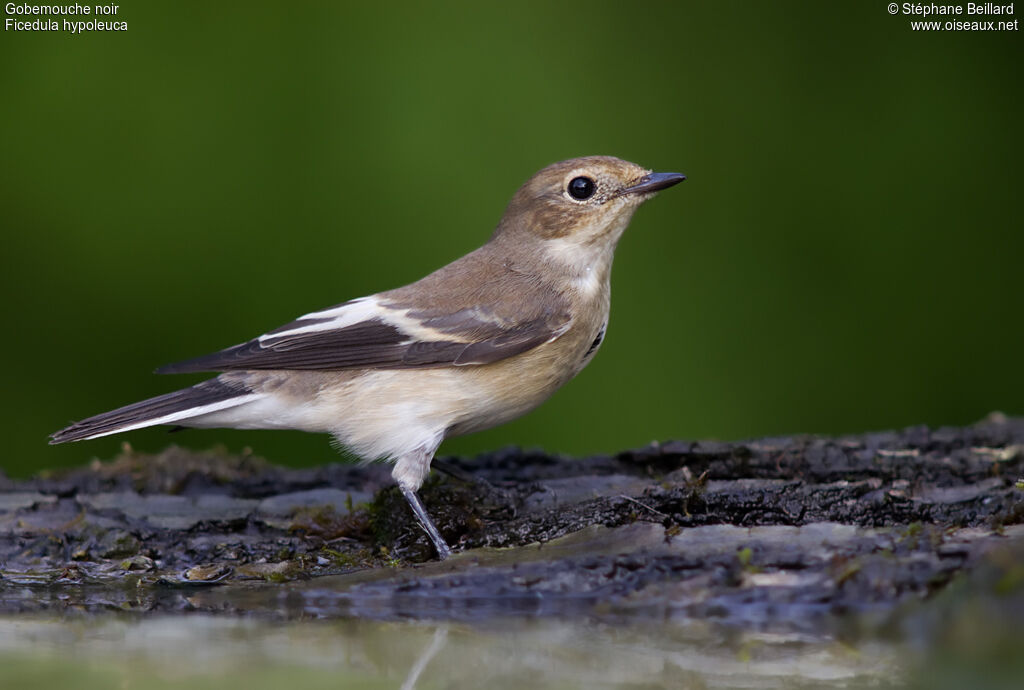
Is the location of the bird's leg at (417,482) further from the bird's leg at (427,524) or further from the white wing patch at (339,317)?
the white wing patch at (339,317)

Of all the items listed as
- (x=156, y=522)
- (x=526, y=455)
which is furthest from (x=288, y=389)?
(x=526, y=455)

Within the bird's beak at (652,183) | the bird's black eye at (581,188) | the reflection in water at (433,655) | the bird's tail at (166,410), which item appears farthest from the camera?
the bird's black eye at (581,188)

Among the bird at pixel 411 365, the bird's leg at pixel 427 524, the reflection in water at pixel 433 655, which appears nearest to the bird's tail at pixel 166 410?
the bird at pixel 411 365

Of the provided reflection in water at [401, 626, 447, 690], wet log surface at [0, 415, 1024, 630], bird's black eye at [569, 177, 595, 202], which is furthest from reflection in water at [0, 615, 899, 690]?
bird's black eye at [569, 177, 595, 202]

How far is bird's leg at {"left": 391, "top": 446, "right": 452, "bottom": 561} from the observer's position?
3859mm

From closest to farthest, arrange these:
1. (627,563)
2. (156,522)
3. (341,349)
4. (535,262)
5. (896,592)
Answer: (896,592) → (627,563) → (156,522) → (341,349) → (535,262)

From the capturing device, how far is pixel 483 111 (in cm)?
657

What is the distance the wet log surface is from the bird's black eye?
1299 millimetres

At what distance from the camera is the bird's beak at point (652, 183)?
4.78 metres

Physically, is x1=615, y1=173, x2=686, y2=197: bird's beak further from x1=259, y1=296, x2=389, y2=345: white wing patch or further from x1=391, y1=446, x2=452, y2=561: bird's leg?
x1=391, y1=446, x2=452, y2=561: bird's leg

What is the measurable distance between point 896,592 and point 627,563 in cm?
82

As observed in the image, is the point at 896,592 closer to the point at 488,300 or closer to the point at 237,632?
the point at 237,632

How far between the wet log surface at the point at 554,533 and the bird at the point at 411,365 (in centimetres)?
31

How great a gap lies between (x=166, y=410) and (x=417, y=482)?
1.15m
